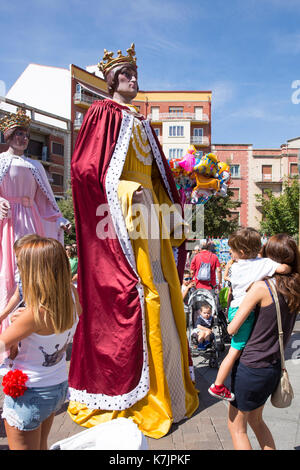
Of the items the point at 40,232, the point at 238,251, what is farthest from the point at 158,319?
the point at 40,232

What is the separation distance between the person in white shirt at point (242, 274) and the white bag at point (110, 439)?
2.67ft

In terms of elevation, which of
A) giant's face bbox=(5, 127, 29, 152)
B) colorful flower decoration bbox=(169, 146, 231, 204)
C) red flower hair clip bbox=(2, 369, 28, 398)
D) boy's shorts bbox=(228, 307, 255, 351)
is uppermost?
giant's face bbox=(5, 127, 29, 152)

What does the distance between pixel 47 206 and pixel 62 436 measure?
2.13 m

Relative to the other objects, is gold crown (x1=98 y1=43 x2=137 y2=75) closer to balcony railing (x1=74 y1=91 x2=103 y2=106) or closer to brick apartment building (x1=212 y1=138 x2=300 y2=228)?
balcony railing (x1=74 y1=91 x2=103 y2=106)

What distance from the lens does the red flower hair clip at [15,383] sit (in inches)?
73.5

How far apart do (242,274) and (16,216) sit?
226 centimetres

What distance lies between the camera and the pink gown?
3688mm

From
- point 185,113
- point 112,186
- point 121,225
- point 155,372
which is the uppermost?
point 185,113

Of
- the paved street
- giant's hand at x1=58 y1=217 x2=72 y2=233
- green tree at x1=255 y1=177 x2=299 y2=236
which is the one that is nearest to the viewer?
the paved street

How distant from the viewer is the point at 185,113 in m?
40.2

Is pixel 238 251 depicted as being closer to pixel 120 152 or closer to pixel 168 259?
pixel 168 259

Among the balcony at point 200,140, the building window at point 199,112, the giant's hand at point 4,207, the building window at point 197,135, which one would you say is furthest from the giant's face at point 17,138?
the building window at point 199,112

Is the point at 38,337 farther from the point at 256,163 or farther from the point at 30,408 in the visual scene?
the point at 256,163

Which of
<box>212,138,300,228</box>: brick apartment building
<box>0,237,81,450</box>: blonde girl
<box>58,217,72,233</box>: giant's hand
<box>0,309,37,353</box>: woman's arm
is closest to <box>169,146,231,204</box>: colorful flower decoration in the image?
<box>58,217,72,233</box>: giant's hand
